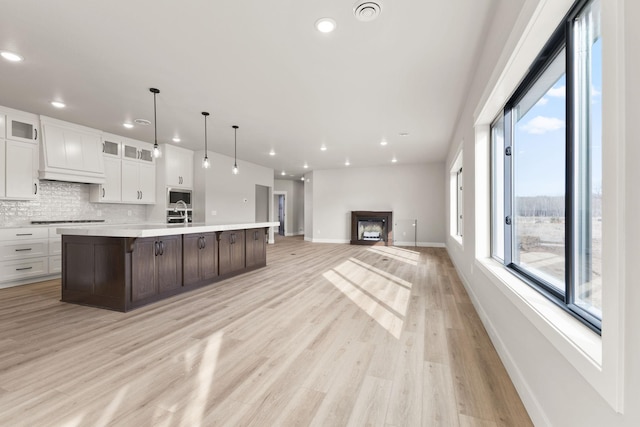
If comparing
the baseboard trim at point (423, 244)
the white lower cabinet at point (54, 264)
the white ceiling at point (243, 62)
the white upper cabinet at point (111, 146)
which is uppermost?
the white ceiling at point (243, 62)

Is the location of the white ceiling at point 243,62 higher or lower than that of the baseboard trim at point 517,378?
higher

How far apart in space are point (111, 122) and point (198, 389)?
5102mm

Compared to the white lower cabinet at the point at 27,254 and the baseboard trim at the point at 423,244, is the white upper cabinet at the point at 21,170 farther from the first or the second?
the baseboard trim at the point at 423,244

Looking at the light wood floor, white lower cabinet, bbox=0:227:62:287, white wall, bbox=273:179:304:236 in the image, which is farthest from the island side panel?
white wall, bbox=273:179:304:236

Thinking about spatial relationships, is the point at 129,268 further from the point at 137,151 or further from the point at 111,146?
the point at 137,151

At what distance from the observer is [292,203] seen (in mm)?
13648

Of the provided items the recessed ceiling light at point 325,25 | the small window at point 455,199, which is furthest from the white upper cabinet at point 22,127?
the small window at point 455,199

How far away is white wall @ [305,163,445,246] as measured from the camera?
9297 millimetres

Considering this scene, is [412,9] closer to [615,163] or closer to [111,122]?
[615,163]

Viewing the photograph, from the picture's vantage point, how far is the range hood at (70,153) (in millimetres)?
4816

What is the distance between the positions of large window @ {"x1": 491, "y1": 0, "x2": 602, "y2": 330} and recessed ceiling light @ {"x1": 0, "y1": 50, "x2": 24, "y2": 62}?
461cm

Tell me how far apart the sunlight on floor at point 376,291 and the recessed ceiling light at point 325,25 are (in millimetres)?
2739

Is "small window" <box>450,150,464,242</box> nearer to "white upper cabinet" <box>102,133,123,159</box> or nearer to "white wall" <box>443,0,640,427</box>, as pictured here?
"white wall" <box>443,0,640,427</box>

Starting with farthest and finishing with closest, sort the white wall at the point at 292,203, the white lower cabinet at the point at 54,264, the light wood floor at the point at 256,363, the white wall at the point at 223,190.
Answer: the white wall at the point at 292,203
the white wall at the point at 223,190
the white lower cabinet at the point at 54,264
the light wood floor at the point at 256,363
